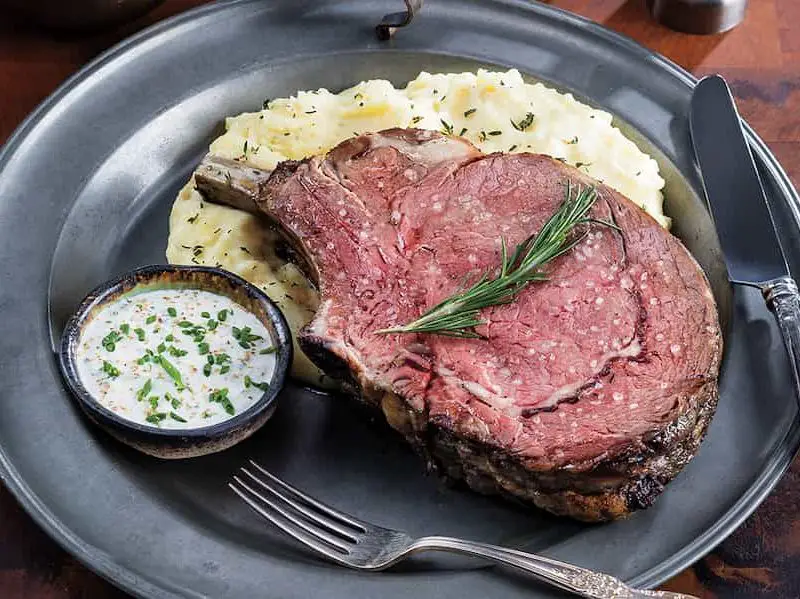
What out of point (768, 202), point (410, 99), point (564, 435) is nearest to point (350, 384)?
point (564, 435)

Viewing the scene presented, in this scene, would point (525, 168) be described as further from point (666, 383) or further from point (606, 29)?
point (606, 29)

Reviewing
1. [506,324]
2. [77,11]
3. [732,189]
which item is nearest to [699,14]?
[732,189]

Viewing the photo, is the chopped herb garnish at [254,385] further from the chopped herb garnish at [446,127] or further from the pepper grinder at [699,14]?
the pepper grinder at [699,14]

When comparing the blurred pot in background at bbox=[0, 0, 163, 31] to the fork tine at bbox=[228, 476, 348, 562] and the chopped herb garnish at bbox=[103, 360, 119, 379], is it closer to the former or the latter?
the chopped herb garnish at bbox=[103, 360, 119, 379]

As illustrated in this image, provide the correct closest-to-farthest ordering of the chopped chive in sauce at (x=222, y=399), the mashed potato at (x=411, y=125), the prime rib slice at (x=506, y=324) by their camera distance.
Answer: the prime rib slice at (x=506, y=324)
the chopped chive in sauce at (x=222, y=399)
the mashed potato at (x=411, y=125)

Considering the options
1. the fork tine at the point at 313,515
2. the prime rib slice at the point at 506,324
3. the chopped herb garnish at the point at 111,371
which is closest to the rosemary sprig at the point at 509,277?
the prime rib slice at the point at 506,324

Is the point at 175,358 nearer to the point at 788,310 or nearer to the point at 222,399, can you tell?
the point at 222,399
